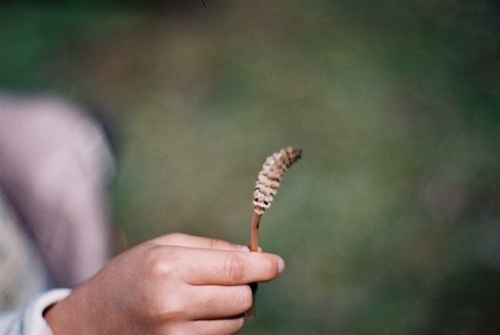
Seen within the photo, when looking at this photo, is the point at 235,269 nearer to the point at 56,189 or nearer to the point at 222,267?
the point at 222,267

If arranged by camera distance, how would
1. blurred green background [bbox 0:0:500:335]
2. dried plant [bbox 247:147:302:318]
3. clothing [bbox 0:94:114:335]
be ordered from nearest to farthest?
dried plant [bbox 247:147:302:318] → clothing [bbox 0:94:114:335] → blurred green background [bbox 0:0:500:335]

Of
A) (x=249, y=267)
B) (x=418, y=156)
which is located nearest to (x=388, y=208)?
(x=418, y=156)

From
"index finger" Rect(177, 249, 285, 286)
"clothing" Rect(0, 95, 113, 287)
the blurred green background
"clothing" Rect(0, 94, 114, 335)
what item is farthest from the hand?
the blurred green background

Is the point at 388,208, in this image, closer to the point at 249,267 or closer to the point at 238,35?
the point at 238,35

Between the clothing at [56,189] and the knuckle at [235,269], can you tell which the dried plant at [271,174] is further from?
the clothing at [56,189]

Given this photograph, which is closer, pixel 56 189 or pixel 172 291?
pixel 172 291

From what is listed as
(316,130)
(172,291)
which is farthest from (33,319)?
(316,130)

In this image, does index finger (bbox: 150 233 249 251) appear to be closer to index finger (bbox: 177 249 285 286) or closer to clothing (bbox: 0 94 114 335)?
index finger (bbox: 177 249 285 286)
